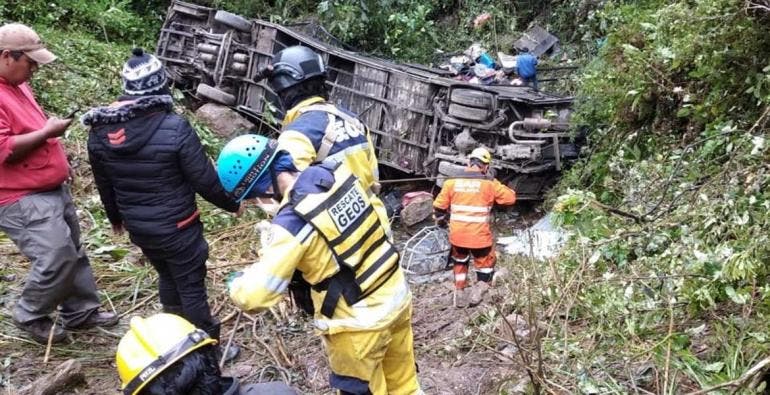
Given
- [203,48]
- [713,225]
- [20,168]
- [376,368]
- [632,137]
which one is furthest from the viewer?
[203,48]

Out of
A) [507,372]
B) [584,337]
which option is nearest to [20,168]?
[507,372]

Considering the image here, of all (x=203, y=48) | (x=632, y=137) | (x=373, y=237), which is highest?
(x=373, y=237)

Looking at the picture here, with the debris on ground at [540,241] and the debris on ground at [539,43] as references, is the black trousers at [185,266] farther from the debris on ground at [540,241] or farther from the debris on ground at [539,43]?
the debris on ground at [539,43]

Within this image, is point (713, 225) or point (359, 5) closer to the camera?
point (713, 225)

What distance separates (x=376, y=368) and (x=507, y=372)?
105 cm

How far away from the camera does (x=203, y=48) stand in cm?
967

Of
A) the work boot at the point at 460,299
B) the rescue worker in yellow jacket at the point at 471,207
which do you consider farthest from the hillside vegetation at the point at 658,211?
the rescue worker in yellow jacket at the point at 471,207

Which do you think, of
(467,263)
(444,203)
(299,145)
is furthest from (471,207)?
(299,145)

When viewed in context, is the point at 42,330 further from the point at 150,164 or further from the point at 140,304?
the point at 150,164

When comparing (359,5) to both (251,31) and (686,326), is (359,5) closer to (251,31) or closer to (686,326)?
(251,31)

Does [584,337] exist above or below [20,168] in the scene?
below

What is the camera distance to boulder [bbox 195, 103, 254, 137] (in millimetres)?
9227

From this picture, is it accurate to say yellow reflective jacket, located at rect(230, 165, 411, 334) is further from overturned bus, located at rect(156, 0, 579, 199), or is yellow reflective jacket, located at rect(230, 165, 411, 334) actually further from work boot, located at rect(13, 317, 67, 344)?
overturned bus, located at rect(156, 0, 579, 199)

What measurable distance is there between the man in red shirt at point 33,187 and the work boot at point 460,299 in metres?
2.74
